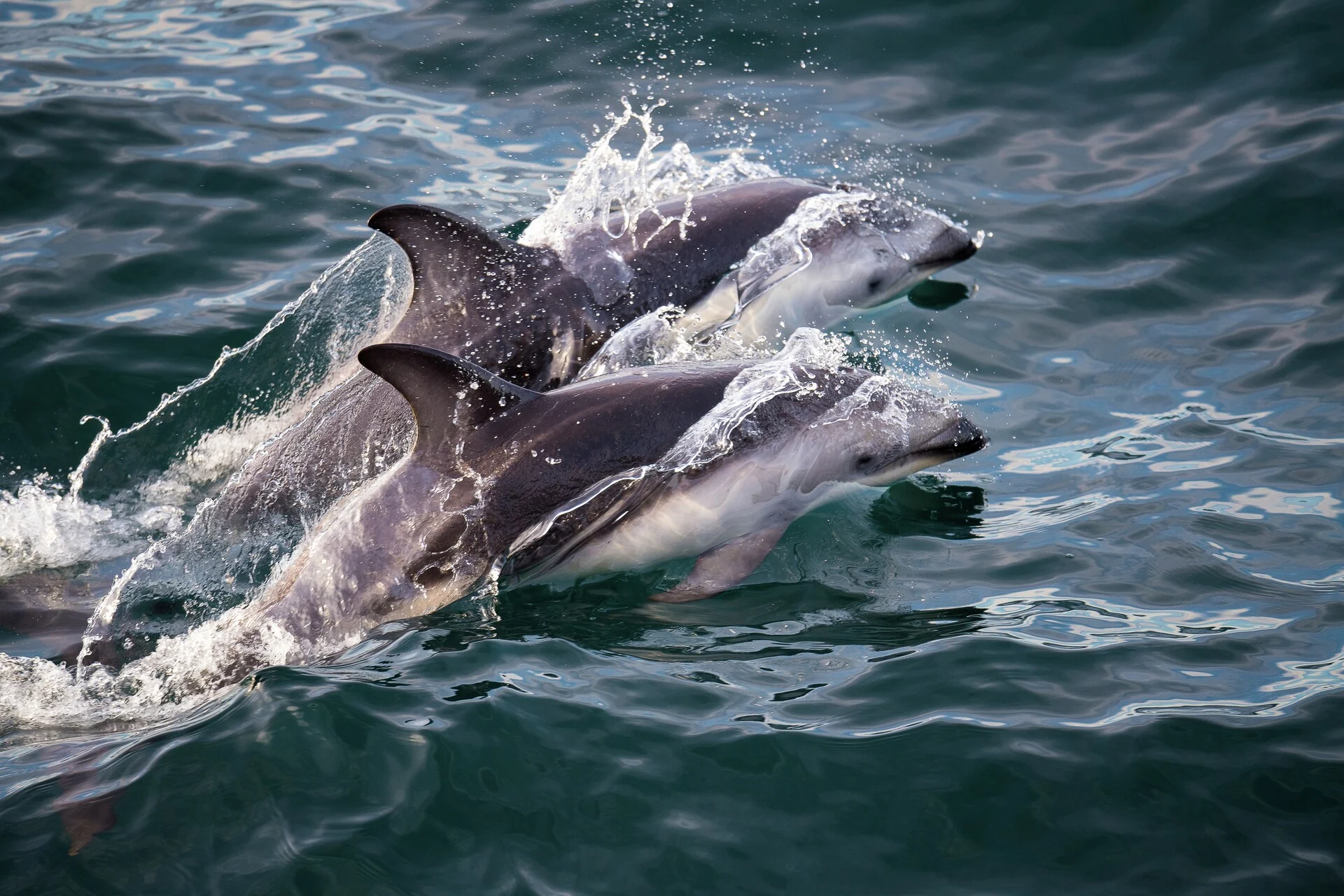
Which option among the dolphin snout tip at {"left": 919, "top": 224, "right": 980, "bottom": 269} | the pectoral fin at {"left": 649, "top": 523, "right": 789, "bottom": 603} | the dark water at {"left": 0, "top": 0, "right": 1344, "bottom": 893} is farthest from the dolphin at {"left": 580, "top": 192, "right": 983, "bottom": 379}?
the pectoral fin at {"left": 649, "top": 523, "right": 789, "bottom": 603}

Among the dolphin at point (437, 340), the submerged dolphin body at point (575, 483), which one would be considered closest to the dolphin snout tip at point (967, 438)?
the submerged dolphin body at point (575, 483)

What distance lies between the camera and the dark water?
13.6ft

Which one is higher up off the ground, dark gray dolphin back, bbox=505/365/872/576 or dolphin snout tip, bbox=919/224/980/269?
dolphin snout tip, bbox=919/224/980/269

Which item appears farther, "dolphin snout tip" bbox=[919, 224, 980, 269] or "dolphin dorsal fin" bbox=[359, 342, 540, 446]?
"dolphin snout tip" bbox=[919, 224, 980, 269]

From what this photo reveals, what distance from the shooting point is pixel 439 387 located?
5.30 metres

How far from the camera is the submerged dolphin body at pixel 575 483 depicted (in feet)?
17.8

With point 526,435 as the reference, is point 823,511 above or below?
below

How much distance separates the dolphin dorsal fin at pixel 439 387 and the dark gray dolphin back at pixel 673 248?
168 centimetres

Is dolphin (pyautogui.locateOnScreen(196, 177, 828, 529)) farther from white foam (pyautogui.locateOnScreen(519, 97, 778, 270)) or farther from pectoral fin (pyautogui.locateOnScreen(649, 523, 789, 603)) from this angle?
pectoral fin (pyautogui.locateOnScreen(649, 523, 789, 603))

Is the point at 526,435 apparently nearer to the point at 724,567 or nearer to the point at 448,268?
the point at 724,567

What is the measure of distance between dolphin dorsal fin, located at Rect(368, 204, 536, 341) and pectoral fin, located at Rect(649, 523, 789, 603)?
6.93ft

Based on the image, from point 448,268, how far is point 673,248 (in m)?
1.49

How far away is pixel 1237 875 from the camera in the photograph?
395cm

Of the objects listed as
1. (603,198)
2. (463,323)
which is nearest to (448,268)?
(463,323)
